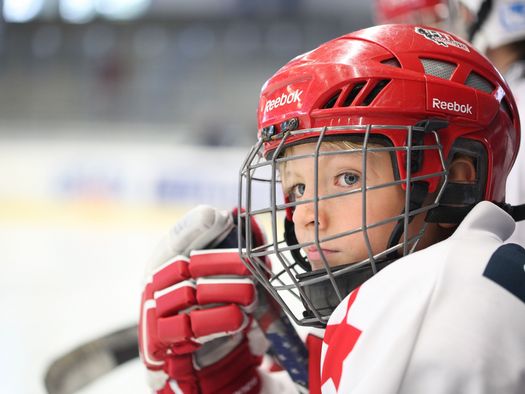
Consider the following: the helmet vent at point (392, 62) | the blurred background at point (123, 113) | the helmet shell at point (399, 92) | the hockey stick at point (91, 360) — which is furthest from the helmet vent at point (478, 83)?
the blurred background at point (123, 113)

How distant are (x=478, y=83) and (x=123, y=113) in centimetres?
890

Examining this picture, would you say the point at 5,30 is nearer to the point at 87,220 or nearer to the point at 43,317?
the point at 87,220

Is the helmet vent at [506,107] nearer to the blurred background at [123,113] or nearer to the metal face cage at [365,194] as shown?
the metal face cage at [365,194]

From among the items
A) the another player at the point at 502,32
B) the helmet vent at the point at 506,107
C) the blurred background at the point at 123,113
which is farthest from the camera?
the blurred background at the point at 123,113

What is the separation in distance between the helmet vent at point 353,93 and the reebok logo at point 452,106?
0.10 m

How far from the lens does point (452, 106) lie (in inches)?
36.2

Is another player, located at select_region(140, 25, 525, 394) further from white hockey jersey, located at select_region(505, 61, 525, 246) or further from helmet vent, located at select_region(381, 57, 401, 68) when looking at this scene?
white hockey jersey, located at select_region(505, 61, 525, 246)

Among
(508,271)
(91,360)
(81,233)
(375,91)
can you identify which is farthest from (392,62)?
(81,233)

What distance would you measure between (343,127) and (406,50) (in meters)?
0.15

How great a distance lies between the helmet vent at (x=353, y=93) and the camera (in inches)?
36.5

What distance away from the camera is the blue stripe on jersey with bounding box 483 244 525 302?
70 centimetres

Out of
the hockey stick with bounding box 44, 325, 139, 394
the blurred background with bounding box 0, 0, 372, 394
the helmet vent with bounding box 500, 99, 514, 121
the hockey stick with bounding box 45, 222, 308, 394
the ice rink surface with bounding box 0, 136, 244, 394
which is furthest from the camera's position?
the blurred background with bounding box 0, 0, 372, 394

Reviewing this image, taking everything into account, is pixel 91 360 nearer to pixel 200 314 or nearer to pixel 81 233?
pixel 200 314

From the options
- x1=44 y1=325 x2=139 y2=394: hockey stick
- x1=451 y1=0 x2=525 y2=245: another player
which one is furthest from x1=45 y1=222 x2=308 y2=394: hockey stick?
x1=451 y1=0 x2=525 y2=245: another player
